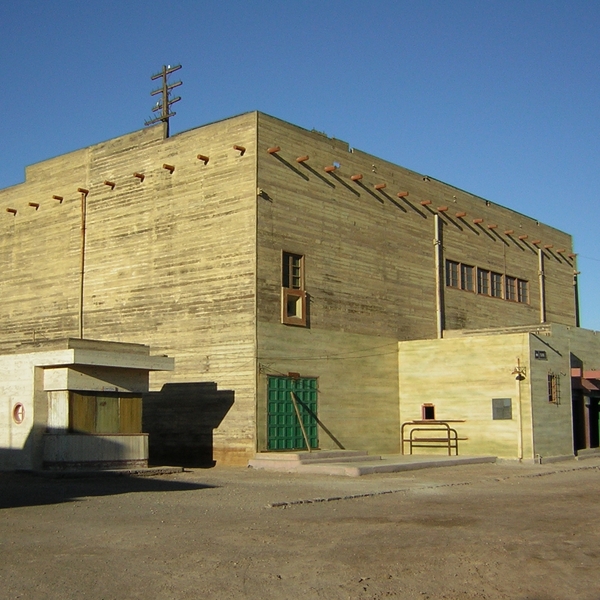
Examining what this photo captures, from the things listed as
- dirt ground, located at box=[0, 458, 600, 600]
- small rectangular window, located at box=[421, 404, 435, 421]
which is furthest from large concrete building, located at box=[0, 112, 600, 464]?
dirt ground, located at box=[0, 458, 600, 600]

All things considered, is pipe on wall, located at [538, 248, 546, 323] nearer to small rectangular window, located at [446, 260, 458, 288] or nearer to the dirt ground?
small rectangular window, located at [446, 260, 458, 288]

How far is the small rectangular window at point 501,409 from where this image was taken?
2738 cm

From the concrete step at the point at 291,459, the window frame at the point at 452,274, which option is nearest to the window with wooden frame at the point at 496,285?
the window frame at the point at 452,274

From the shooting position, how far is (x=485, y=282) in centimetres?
3625

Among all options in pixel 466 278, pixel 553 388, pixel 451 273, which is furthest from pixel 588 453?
pixel 451 273

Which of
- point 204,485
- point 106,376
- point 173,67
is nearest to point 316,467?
point 204,485

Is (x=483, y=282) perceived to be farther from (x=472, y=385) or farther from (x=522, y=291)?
(x=472, y=385)

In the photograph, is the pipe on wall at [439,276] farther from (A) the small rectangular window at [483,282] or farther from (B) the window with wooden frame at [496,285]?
(B) the window with wooden frame at [496,285]

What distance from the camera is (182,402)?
25.9 m

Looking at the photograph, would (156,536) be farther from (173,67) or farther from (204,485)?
(173,67)

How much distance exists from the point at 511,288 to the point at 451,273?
546cm

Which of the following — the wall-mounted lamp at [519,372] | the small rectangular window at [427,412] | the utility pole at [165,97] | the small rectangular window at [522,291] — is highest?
the utility pole at [165,97]

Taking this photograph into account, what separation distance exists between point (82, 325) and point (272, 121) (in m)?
9.81

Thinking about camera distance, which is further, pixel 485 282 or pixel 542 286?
pixel 542 286
